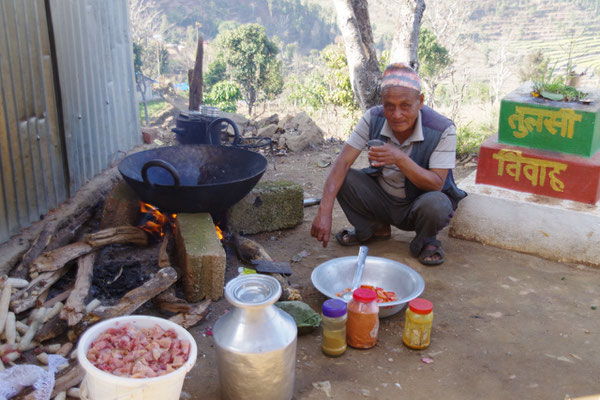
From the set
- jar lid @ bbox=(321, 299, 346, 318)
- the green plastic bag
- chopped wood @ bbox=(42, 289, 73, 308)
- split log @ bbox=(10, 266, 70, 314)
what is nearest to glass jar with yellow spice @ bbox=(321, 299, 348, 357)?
jar lid @ bbox=(321, 299, 346, 318)

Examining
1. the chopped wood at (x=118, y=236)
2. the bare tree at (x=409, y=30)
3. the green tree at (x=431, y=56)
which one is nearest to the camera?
the chopped wood at (x=118, y=236)

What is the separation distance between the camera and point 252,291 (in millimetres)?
2199

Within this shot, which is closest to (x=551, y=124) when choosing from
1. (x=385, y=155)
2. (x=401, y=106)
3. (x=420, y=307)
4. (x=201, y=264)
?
(x=401, y=106)

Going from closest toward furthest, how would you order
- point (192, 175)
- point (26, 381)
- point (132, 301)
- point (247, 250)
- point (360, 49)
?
point (26, 381)
point (132, 301)
point (247, 250)
point (192, 175)
point (360, 49)

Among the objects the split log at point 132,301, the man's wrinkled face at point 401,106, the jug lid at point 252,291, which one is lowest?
the split log at point 132,301

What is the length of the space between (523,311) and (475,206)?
1179 millimetres

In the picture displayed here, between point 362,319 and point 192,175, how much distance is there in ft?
6.93

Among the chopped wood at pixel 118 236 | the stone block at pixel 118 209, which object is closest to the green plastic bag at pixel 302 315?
the chopped wood at pixel 118 236

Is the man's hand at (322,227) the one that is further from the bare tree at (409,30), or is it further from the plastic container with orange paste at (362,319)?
the bare tree at (409,30)

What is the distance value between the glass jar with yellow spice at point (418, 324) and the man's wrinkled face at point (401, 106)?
1.31 metres

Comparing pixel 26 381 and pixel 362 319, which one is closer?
pixel 26 381

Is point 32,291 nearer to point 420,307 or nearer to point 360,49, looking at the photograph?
point 420,307

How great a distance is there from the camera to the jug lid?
2.09 m

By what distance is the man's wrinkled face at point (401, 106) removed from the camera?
3.38 metres
